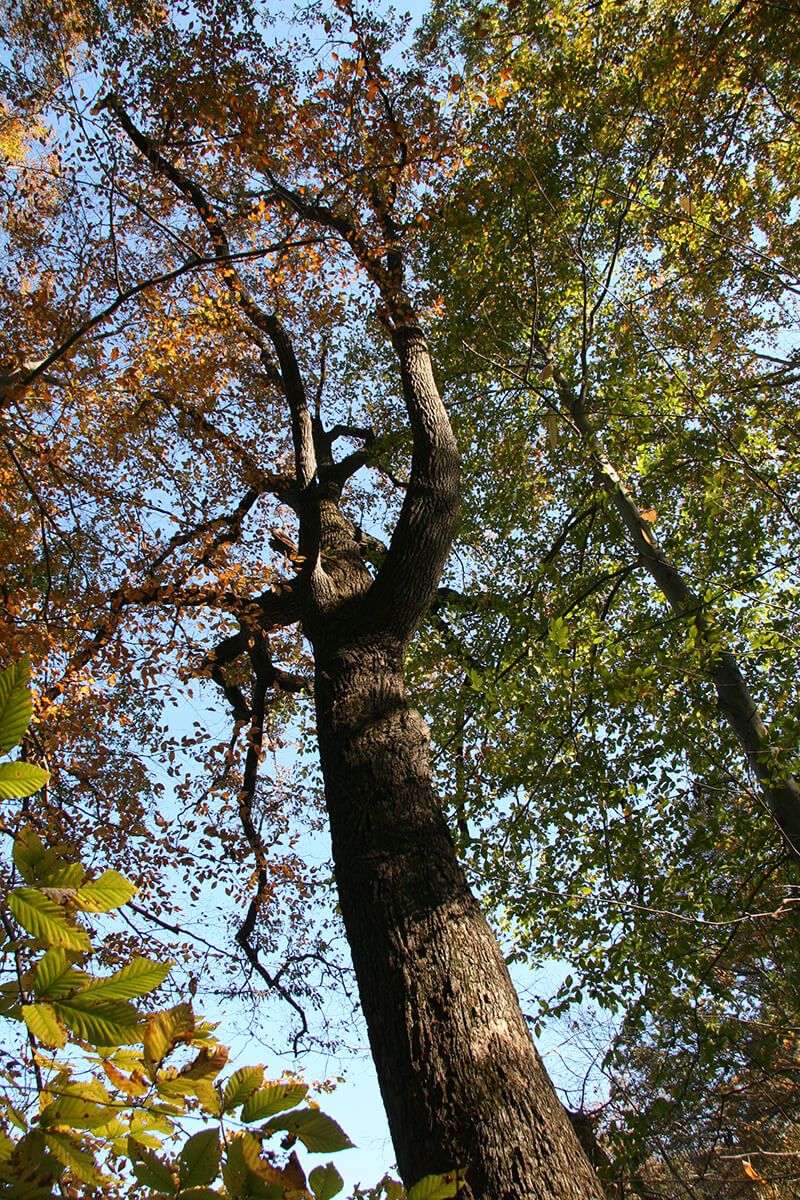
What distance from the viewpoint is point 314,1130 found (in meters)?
0.86

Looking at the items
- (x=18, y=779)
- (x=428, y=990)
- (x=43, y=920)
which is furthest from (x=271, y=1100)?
(x=428, y=990)

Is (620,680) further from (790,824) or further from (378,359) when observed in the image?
(378,359)

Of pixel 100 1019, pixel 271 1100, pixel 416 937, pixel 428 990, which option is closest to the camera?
pixel 100 1019

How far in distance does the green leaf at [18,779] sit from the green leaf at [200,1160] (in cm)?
47

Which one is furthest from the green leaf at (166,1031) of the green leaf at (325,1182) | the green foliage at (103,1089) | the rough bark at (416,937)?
the rough bark at (416,937)

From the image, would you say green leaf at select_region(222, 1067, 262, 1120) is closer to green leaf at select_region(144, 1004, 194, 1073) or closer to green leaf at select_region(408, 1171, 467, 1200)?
green leaf at select_region(144, 1004, 194, 1073)

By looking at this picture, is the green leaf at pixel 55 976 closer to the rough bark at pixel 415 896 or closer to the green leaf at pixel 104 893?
the green leaf at pixel 104 893

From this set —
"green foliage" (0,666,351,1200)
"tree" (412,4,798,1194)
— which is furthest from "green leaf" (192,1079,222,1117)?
"tree" (412,4,798,1194)

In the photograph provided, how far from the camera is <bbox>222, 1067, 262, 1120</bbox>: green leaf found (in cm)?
88

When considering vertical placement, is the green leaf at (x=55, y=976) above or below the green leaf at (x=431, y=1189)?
above

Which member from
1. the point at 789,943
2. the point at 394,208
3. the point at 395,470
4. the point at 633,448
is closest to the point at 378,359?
the point at 395,470

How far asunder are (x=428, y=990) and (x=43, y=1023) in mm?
1806

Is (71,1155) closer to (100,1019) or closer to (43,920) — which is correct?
(100,1019)

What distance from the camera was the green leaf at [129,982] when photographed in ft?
2.43
